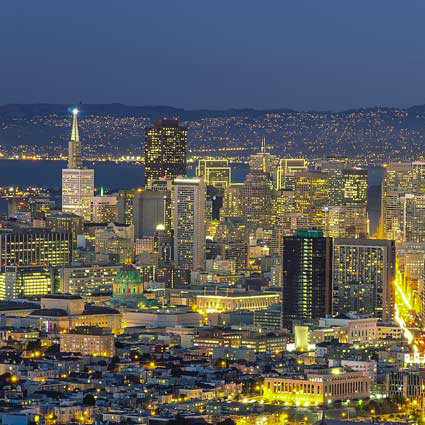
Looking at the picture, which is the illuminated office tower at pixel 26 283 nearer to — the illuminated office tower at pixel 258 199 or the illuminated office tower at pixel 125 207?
the illuminated office tower at pixel 125 207

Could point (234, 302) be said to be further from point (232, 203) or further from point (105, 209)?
point (105, 209)

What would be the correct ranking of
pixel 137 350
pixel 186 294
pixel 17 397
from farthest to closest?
pixel 186 294, pixel 137 350, pixel 17 397

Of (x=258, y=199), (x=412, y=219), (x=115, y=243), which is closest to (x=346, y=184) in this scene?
(x=258, y=199)

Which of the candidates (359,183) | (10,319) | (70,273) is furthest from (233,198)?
(10,319)

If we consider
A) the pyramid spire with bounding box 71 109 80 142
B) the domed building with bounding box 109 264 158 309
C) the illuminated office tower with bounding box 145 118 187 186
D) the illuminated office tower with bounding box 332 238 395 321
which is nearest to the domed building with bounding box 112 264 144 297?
the domed building with bounding box 109 264 158 309

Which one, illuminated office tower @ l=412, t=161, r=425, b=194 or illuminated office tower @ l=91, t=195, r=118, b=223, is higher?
illuminated office tower @ l=412, t=161, r=425, b=194

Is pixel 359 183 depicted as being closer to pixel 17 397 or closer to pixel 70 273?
pixel 70 273

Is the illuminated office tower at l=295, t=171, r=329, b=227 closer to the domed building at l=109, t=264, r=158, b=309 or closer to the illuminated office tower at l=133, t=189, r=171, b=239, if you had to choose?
the illuminated office tower at l=133, t=189, r=171, b=239
